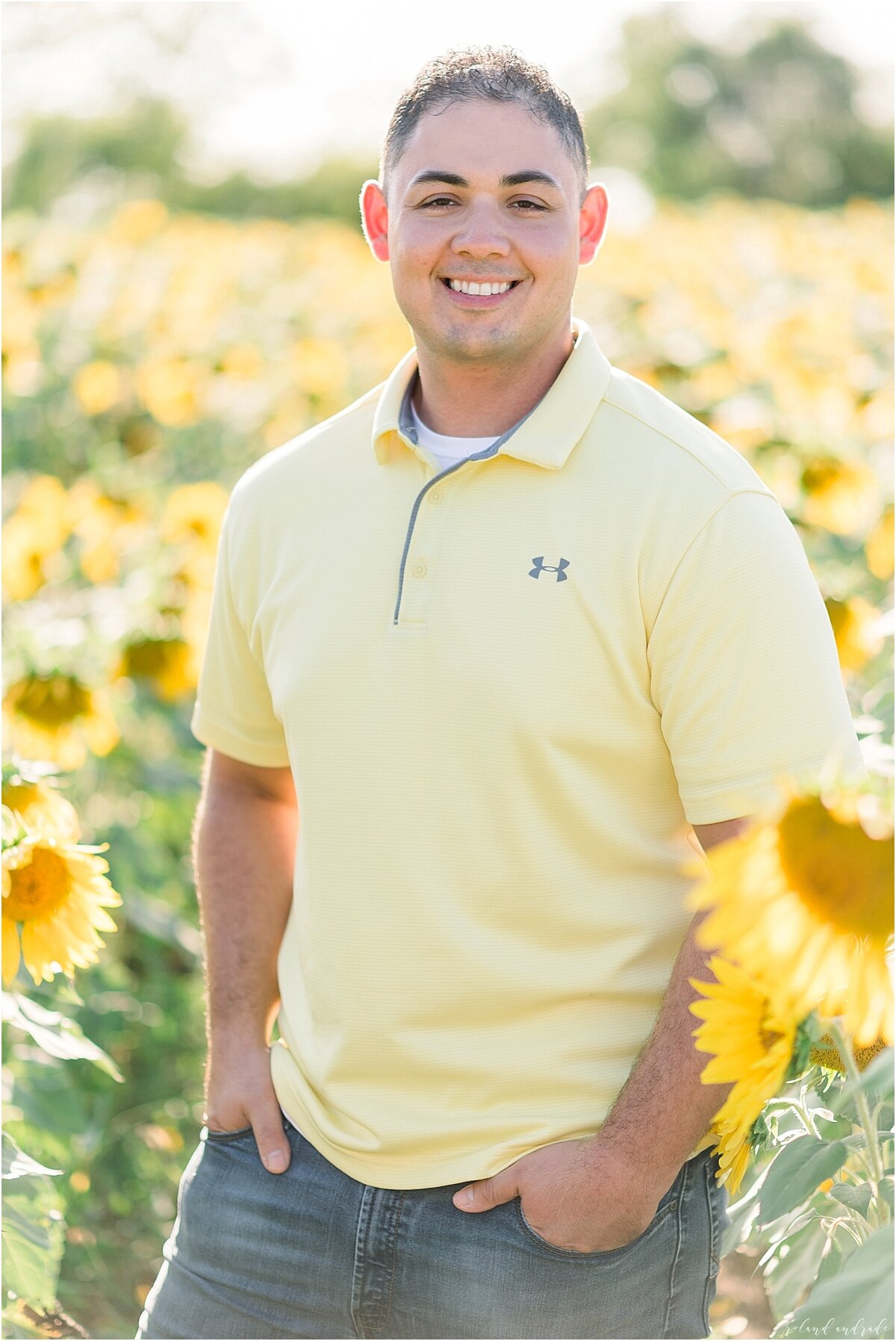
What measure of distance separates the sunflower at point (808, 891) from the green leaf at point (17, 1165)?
1.23 meters

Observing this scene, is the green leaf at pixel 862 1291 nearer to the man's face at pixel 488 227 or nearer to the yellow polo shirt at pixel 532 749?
the yellow polo shirt at pixel 532 749

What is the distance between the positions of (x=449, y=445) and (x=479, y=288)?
0.25m

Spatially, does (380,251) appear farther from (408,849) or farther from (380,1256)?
(380,1256)

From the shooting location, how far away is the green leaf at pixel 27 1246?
7.39 ft

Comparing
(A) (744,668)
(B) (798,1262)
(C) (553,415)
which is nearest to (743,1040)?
(B) (798,1262)

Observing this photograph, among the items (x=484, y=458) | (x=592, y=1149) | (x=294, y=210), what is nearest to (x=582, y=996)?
(x=592, y=1149)

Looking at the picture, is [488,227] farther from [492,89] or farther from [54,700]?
[54,700]

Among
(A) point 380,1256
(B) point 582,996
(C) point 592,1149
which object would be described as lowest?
(A) point 380,1256

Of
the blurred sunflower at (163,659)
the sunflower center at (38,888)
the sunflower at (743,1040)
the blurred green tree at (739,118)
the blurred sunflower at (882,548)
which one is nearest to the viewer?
the sunflower at (743,1040)

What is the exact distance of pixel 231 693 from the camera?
2.66 meters

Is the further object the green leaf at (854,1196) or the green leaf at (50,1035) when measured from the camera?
the green leaf at (50,1035)

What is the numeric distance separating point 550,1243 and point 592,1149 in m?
0.15

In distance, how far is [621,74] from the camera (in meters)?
36.4

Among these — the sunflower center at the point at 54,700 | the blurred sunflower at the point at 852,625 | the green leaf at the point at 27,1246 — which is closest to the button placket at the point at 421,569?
the green leaf at the point at 27,1246
